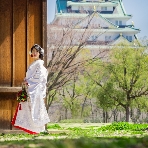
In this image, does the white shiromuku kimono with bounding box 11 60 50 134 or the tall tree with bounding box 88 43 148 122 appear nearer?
the white shiromuku kimono with bounding box 11 60 50 134

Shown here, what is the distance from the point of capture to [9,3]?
31.1ft

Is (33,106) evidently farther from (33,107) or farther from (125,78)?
(125,78)

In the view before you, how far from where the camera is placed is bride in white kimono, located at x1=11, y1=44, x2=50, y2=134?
8.91m

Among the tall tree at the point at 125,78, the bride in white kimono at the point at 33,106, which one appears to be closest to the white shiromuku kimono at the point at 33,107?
the bride in white kimono at the point at 33,106

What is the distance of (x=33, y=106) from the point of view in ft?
29.2

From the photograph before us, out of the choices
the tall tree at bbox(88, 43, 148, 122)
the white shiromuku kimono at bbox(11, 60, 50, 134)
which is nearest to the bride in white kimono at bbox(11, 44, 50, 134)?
the white shiromuku kimono at bbox(11, 60, 50, 134)

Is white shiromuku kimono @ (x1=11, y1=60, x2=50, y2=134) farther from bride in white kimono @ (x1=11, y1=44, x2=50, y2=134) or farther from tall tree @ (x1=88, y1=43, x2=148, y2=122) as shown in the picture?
tall tree @ (x1=88, y1=43, x2=148, y2=122)

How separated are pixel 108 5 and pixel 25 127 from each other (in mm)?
51954

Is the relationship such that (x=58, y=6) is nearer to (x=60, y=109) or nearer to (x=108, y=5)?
(x=108, y=5)

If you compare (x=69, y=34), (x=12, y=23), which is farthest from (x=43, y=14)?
(x=69, y=34)

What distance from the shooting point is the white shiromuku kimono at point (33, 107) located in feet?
29.2

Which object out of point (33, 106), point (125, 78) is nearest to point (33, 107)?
point (33, 106)

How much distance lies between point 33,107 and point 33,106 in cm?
2

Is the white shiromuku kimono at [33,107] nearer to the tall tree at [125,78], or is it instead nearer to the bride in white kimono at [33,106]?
the bride in white kimono at [33,106]
